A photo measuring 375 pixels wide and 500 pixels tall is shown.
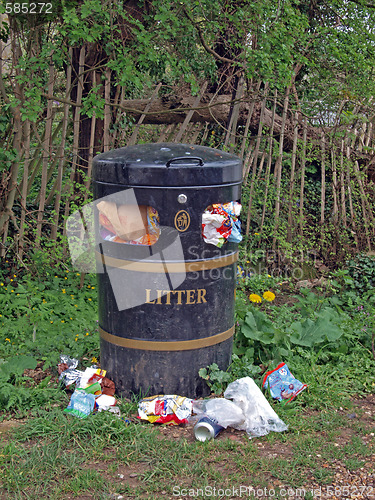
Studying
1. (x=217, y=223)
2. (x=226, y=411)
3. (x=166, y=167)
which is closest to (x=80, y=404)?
(x=226, y=411)

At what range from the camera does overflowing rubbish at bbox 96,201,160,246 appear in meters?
3.17

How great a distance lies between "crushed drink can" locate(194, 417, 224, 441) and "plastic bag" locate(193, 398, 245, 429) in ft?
0.13

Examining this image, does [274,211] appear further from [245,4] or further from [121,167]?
[121,167]

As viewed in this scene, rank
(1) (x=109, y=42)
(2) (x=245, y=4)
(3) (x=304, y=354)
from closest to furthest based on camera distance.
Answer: (3) (x=304, y=354)
(1) (x=109, y=42)
(2) (x=245, y=4)

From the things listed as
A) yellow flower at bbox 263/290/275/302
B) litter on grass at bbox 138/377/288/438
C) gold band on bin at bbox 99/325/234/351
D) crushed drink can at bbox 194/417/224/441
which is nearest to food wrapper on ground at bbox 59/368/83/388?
gold band on bin at bbox 99/325/234/351

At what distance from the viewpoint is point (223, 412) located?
3.10m

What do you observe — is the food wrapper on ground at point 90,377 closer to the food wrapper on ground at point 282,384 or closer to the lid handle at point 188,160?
the food wrapper on ground at point 282,384

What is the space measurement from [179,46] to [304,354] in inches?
151

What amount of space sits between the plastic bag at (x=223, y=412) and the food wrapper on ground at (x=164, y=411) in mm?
124

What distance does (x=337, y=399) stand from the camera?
3.46 metres

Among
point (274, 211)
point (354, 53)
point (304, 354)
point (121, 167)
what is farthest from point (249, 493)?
point (354, 53)

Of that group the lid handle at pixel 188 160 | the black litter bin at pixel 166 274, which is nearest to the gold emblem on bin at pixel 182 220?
the black litter bin at pixel 166 274

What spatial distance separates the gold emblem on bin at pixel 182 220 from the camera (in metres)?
3.09

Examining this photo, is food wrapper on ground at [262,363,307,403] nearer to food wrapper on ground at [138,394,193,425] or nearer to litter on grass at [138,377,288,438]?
litter on grass at [138,377,288,438]
